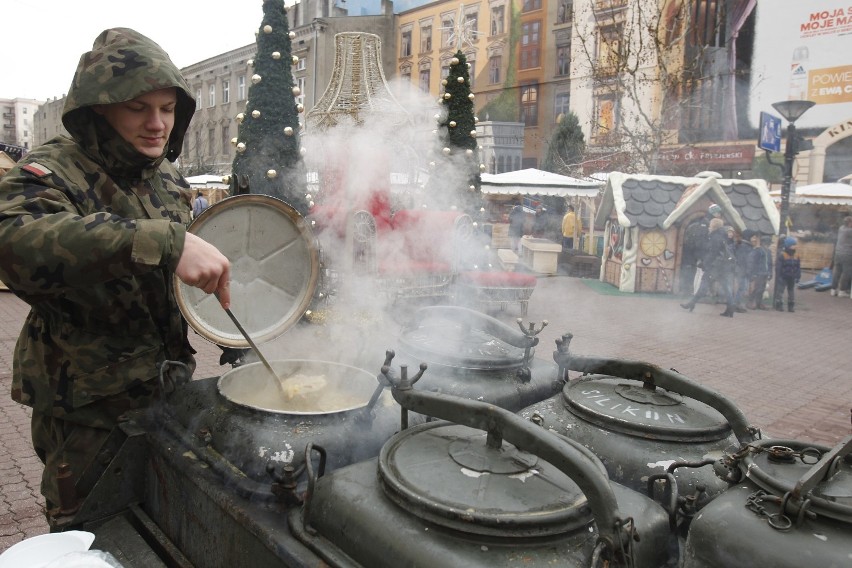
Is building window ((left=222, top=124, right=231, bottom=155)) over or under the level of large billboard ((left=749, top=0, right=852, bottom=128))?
under

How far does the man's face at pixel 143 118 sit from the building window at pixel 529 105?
95.2 feet

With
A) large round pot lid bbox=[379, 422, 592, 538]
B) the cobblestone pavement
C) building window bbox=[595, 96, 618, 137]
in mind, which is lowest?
the cobblestone pavement

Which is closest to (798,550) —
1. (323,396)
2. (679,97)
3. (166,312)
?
(323,396)

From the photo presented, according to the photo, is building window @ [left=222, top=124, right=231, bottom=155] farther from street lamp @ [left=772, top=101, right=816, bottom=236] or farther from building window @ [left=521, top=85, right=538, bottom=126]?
street lamp @ [left=772, top=101, right=816, bottom=236]

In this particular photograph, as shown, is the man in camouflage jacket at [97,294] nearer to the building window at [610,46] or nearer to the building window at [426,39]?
the building window at [610,46]

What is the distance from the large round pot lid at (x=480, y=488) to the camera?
105cm

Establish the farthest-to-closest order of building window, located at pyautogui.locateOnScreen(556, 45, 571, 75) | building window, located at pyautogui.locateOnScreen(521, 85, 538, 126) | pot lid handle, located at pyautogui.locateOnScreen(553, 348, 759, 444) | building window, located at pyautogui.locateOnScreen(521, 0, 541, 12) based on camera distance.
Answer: building window, located at pyautogui.locateOnScreen(521, 85, 538, 126), building window, located at pyautogui.locateOnScreen(521, 0, 541, 12), building window, located at pyautogui.locateOnScreen(556, 45, 571, 75), pot lid handle, located at pyautogui.locateOnScreen(553, 348, 759, 444)

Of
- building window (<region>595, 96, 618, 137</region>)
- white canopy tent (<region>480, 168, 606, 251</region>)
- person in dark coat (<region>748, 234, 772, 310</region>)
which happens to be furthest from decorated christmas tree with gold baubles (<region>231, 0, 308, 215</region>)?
building window (<region>595, 96, 618, 137</region>)

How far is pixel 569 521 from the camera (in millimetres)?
1079

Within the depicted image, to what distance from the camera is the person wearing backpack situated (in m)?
10.9

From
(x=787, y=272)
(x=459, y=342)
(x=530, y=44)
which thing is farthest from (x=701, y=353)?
(x=530, y=44)

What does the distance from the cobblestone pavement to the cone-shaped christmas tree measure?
7.08ft

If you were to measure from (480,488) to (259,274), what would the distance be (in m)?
1.21

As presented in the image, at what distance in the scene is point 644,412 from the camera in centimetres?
176
